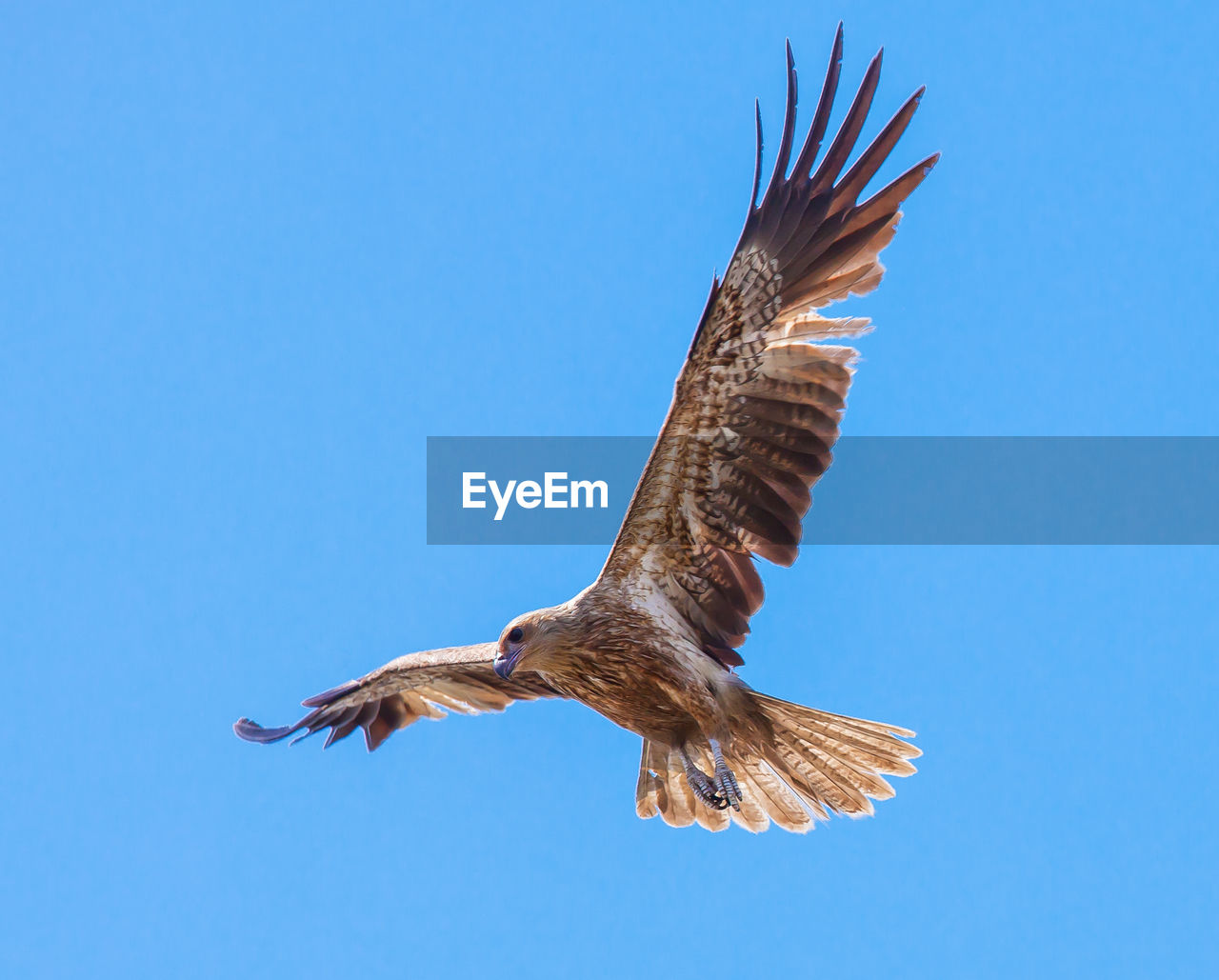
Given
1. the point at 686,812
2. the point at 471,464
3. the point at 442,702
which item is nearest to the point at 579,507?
the point at 471,464

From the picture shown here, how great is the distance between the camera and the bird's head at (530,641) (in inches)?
349

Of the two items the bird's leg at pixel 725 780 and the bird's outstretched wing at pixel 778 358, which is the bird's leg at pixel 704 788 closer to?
the bird's leg at pixel 725 780

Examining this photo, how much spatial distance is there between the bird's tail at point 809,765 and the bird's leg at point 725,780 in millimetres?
298

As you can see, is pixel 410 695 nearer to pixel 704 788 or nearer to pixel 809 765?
pixel 704 788

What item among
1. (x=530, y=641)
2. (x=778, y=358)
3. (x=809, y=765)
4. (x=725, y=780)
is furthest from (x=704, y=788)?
(x=778, y=358)

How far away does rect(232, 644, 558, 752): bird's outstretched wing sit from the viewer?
10203 mm

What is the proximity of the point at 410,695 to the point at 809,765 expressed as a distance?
9.45ft

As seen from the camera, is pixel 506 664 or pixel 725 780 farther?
pixel 506 664

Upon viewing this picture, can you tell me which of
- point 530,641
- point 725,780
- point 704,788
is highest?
point 530,641

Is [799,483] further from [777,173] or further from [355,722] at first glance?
[355,722]

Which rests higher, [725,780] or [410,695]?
[410,695]

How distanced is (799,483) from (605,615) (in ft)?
4.12

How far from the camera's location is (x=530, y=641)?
893 centimetres

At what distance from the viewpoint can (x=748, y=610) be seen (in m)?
9.13
